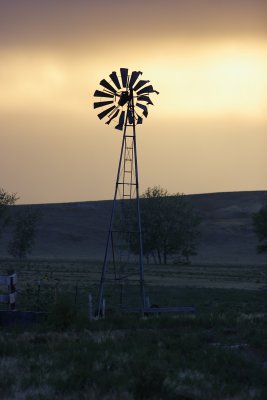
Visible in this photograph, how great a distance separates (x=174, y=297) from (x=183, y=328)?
18.8 meters

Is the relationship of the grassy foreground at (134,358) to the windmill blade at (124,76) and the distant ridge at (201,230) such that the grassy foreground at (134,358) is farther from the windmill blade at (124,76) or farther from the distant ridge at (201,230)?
the distant ridge at (201,230)

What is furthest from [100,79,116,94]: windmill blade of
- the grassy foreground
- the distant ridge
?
the distant ridge

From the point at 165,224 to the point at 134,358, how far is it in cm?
7888

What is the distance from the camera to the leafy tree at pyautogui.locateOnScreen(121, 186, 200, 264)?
93812 mm

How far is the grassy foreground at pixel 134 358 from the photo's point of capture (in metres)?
13.5

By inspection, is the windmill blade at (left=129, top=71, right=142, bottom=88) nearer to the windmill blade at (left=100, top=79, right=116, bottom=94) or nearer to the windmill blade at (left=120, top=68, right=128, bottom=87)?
the windmill blade at (left=120, top=68, right=128, bottom=87)

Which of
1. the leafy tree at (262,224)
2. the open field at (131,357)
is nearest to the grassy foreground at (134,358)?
the open field at (131,357)

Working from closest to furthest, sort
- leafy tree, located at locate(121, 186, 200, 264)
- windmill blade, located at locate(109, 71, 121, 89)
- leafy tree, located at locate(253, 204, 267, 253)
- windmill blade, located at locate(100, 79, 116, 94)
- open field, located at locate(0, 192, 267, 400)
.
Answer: open field, located at locate(0, 192, 267, 400)
windmill blade, located at locate(109, 71, 121, 89)
windmill blade, located at locate(100, 79, 116, 94)
leafy tree, located at locate(253, 204, 267, 253)
leafy tree, located at locate(121, 186, 200, 264)

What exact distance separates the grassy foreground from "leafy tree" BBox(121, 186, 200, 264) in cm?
6990

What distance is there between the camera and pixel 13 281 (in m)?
21.8

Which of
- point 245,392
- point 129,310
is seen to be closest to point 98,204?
point 129,310

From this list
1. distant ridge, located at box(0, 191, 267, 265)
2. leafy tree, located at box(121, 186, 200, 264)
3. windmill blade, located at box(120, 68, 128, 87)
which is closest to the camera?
windmill blade, located at box(120, 68, 128, 87)

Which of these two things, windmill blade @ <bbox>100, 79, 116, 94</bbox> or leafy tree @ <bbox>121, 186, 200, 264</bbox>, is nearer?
windmill blade @ <bbox>100, 79, 116, 94</bbox>

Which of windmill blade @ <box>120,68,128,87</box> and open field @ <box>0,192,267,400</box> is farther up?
windmill blade @ <box>120,68,128,87</box>
